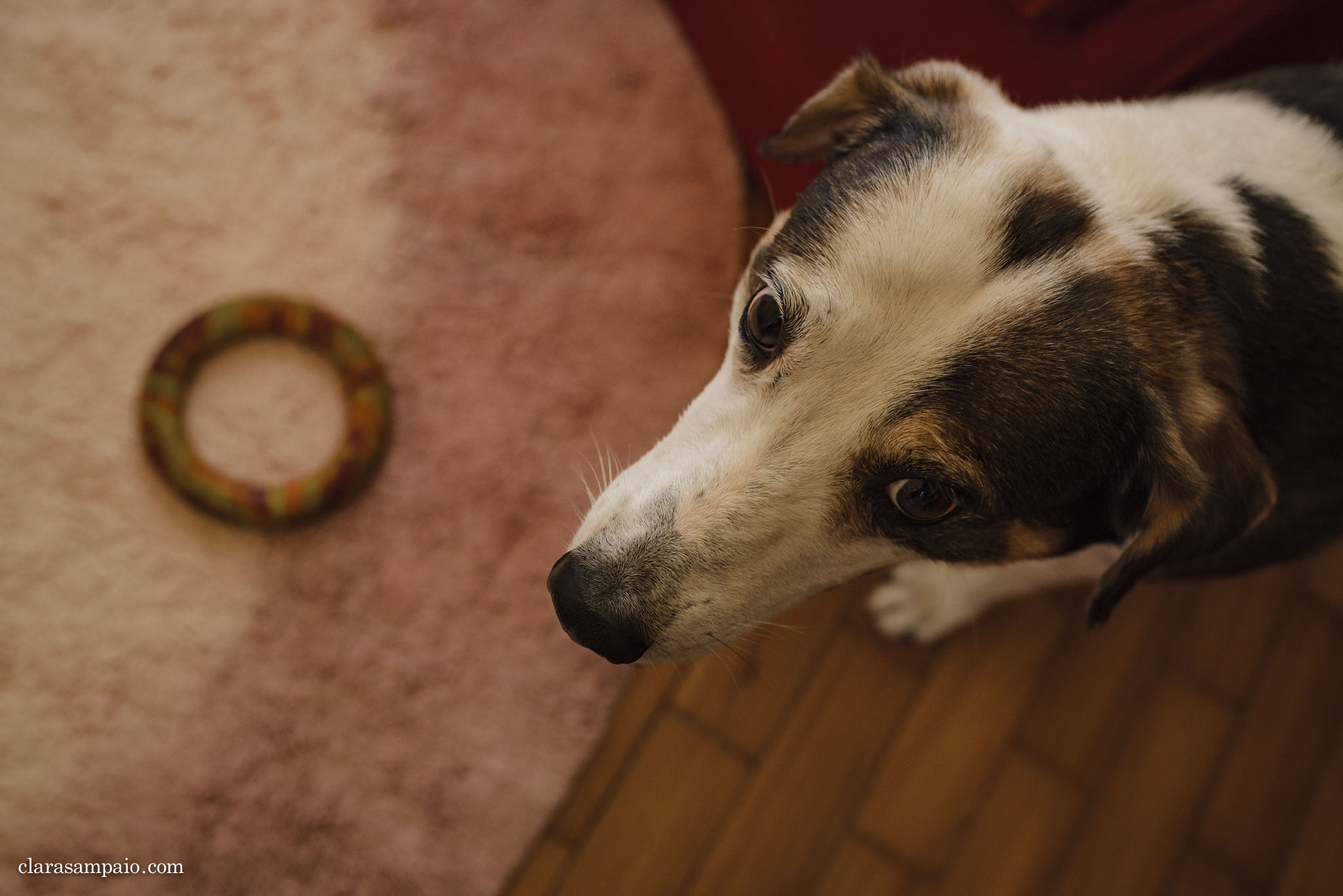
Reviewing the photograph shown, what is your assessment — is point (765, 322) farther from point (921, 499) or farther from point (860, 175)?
point (921, 499)

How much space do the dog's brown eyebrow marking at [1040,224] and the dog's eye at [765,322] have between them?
0.37 meters

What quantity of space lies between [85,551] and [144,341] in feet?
2.01

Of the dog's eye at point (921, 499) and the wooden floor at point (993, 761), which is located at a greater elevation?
the dog's eye at point (921, 499)

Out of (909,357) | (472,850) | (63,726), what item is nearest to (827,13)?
(909,357)

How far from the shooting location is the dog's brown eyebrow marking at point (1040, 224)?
1431 millimetres

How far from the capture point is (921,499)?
59.6 inches

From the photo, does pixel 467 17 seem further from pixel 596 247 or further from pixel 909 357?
pixel 909 357

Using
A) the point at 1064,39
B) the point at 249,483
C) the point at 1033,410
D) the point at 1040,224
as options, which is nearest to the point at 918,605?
the point at 1033,410

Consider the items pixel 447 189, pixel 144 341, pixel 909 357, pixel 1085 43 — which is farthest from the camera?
pixel 447 189

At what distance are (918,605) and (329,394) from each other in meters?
1.80

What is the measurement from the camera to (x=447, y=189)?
2.80 meters

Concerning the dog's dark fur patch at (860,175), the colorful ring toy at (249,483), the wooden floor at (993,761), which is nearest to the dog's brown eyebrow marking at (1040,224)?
the dog's dark fur patch at (860,175)

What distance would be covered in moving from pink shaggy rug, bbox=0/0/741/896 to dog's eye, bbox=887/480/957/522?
124 cm

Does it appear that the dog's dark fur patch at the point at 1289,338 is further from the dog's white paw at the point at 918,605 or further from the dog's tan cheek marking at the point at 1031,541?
the dog's white paw at the point at 918,605
